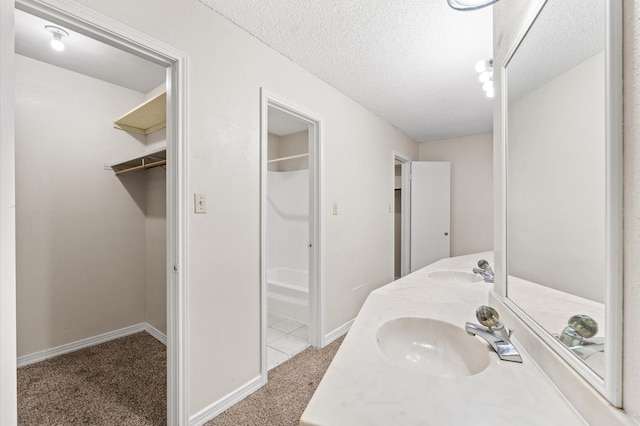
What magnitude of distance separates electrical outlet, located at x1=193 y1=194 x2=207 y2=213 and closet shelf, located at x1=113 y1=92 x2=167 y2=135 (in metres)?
1.02

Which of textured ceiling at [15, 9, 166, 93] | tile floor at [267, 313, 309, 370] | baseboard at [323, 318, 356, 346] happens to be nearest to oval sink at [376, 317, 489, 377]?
tile floor at [267, 313, 309, 370]

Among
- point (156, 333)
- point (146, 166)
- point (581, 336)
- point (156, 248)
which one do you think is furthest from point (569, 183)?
point (156, 333)

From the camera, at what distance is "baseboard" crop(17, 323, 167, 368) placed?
2.16 meters

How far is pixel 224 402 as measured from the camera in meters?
1.63

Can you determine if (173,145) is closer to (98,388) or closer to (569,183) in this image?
(569,183)

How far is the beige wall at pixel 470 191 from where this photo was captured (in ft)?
13.3

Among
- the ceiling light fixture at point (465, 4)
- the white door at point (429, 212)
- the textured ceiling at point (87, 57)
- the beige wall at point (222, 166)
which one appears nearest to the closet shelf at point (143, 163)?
the textured ceiling at point (87, 57)

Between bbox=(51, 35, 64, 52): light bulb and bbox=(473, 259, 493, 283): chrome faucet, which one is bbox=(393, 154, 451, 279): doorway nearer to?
bbox=(473, 259, 493, 283): chrome faucet

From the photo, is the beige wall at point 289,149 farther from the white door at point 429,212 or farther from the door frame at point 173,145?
the door frame at point 173,145

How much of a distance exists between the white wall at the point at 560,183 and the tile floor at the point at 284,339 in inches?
76.0

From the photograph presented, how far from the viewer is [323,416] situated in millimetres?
529

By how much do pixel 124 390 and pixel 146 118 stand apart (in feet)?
7.02

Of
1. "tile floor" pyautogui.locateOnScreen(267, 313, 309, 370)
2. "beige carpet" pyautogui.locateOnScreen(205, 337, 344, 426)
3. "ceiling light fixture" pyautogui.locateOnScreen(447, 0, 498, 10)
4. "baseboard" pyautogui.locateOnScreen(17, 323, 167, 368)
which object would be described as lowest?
"tile floor" pyautogui.locateOnScreen(267, 313, 309, 370)

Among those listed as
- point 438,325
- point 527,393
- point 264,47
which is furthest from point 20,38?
point 527,393
